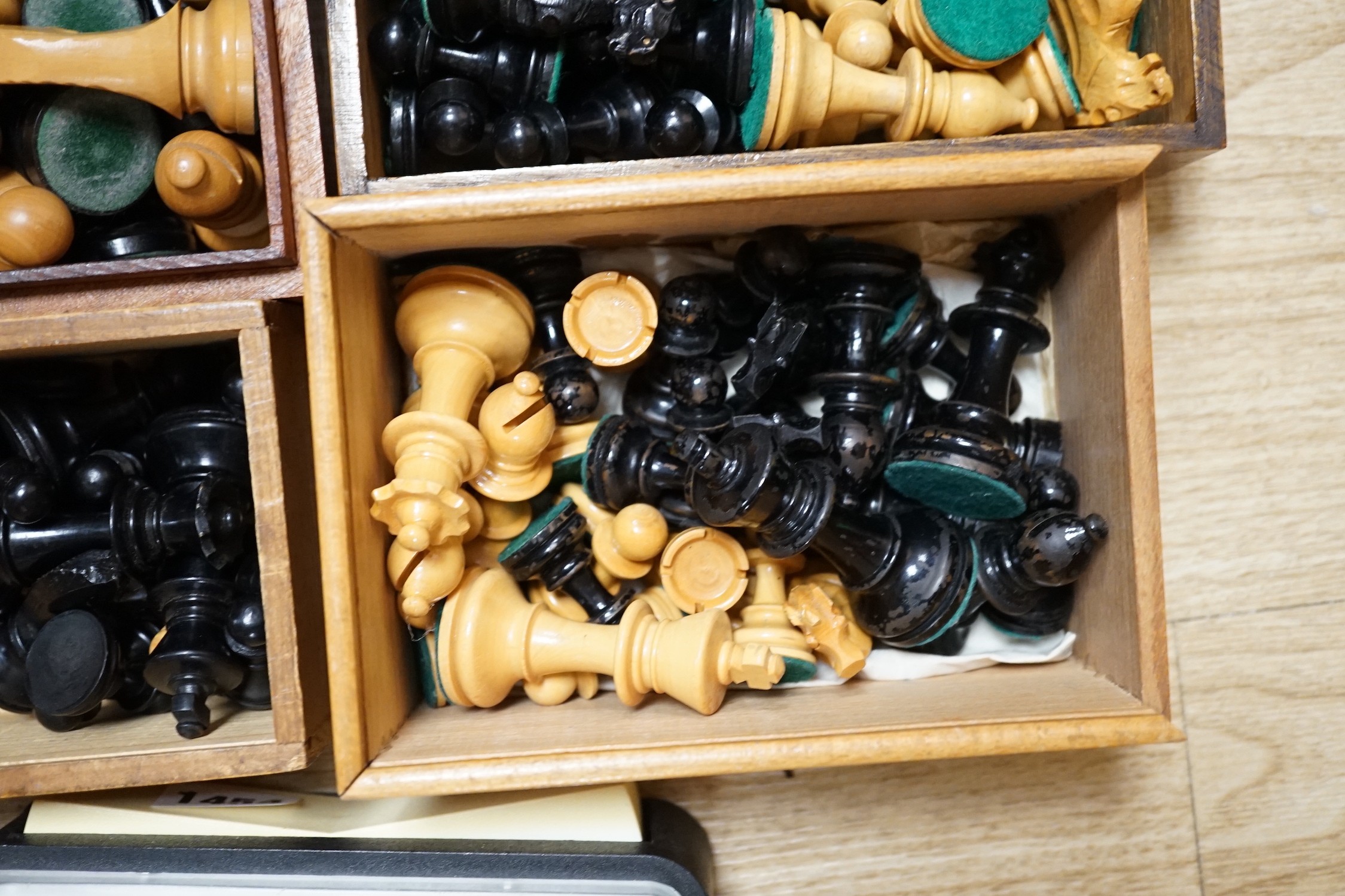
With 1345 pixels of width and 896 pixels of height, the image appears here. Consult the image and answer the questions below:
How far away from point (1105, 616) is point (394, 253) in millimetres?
763

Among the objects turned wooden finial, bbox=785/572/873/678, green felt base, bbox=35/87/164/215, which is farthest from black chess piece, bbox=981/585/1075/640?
green felt base, bbox=35/87/164/215

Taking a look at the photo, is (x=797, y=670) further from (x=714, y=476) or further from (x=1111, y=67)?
(x=1111, y=67)

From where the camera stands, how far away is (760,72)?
0.77m

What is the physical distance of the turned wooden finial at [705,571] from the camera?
33.9 inches

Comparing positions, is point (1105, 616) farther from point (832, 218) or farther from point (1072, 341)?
point (832, 218)

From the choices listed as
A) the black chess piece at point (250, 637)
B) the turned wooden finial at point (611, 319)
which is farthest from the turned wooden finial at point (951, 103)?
the black chess piece at point (250, 637)

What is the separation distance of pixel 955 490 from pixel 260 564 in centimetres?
63

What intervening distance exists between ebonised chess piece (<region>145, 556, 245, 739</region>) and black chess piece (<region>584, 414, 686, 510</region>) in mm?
364

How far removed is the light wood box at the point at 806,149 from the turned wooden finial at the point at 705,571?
35cm

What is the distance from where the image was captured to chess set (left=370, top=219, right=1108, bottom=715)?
2.60ft

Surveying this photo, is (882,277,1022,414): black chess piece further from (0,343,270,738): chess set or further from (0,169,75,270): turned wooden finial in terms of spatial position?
(0,169,75,270): turned wooden finial

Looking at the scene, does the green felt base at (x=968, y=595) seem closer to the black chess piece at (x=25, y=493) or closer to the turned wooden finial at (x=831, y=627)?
the turned wooden finial at (x=831, y=627)

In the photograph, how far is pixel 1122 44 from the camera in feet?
2.62

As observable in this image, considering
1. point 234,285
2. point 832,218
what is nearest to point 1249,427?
point 832,218
